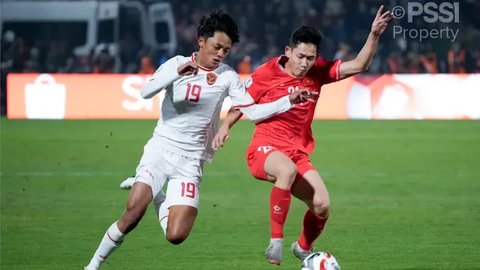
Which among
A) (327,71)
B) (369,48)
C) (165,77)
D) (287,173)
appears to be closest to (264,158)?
(287,173)

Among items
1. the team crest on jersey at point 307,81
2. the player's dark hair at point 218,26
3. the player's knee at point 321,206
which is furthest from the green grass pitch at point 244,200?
the player's dark hair at point 218,26

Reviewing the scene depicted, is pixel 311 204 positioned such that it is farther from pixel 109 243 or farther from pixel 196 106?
pixel 109 243

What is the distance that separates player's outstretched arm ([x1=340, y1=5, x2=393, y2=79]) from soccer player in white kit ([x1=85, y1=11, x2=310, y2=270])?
2.71ft

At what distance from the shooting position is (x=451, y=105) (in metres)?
23.8

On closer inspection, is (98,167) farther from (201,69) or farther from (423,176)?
(201,69)

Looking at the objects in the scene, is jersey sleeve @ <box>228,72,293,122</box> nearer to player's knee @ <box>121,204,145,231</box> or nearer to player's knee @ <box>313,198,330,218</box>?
player's knee @ <box>313,198,330,218</box>

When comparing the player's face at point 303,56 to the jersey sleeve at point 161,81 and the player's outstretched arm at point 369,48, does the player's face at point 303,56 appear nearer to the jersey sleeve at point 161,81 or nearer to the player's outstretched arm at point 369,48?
the player's outstretched arm at point 369,48

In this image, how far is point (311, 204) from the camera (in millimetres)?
9102

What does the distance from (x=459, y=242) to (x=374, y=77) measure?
13251 millimetres

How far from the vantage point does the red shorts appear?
29.8 feet

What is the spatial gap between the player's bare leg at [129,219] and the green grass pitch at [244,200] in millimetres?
885

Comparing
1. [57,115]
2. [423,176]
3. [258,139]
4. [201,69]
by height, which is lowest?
[57,115]

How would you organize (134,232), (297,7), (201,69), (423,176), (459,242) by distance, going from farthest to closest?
1. (297,7)
2. (423,176)
3. (134,232)
4. (459,242)
5. (201,69)

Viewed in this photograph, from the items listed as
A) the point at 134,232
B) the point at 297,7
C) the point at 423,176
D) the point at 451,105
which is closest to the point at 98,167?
the point at 423,176
